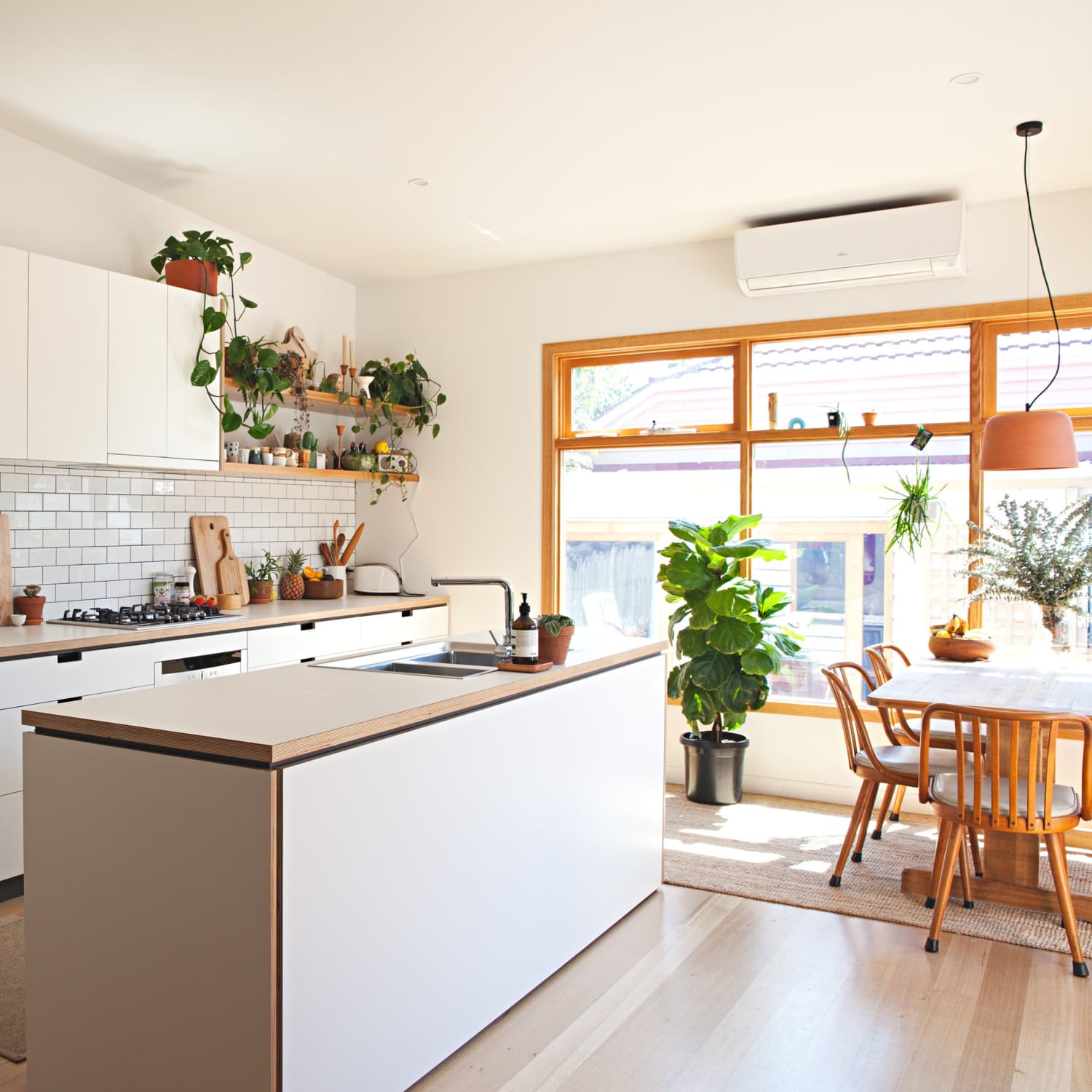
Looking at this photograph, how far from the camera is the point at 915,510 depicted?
4773mm

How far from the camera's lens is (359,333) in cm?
619

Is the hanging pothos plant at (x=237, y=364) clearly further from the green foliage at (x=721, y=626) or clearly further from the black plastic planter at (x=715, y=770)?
the black plastic planter at (x=715, y=770)

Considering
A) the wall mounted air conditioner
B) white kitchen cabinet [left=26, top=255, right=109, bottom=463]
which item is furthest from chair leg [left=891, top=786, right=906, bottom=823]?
white kitchen cabinet [left=26, top=255, right=109, bottom=463]

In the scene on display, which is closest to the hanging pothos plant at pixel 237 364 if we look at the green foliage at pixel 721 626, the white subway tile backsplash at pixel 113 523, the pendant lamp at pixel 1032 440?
the white subway tile backsplash at pixel 113 523

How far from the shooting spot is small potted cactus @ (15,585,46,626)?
4027 millimetres

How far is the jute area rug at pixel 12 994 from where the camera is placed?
2.50 m

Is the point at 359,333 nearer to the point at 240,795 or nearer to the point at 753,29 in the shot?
the point at 753,29

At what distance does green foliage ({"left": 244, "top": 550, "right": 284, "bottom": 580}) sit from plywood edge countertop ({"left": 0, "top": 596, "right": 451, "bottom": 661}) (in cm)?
17

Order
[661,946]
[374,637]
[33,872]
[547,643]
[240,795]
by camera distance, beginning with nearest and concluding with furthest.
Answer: [240,795], [33,872], [547,643], [661,946], [374,637]

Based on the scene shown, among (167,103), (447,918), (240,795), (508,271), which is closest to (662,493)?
(508,271)

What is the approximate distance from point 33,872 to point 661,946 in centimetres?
191

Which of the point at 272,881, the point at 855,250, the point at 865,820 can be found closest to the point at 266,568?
the point at 865,820

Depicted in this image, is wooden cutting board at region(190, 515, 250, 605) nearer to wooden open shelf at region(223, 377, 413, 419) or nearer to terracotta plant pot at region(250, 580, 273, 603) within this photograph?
terracotta plant pot at region(250, 580, 273, 603)

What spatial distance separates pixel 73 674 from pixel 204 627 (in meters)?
0.62
